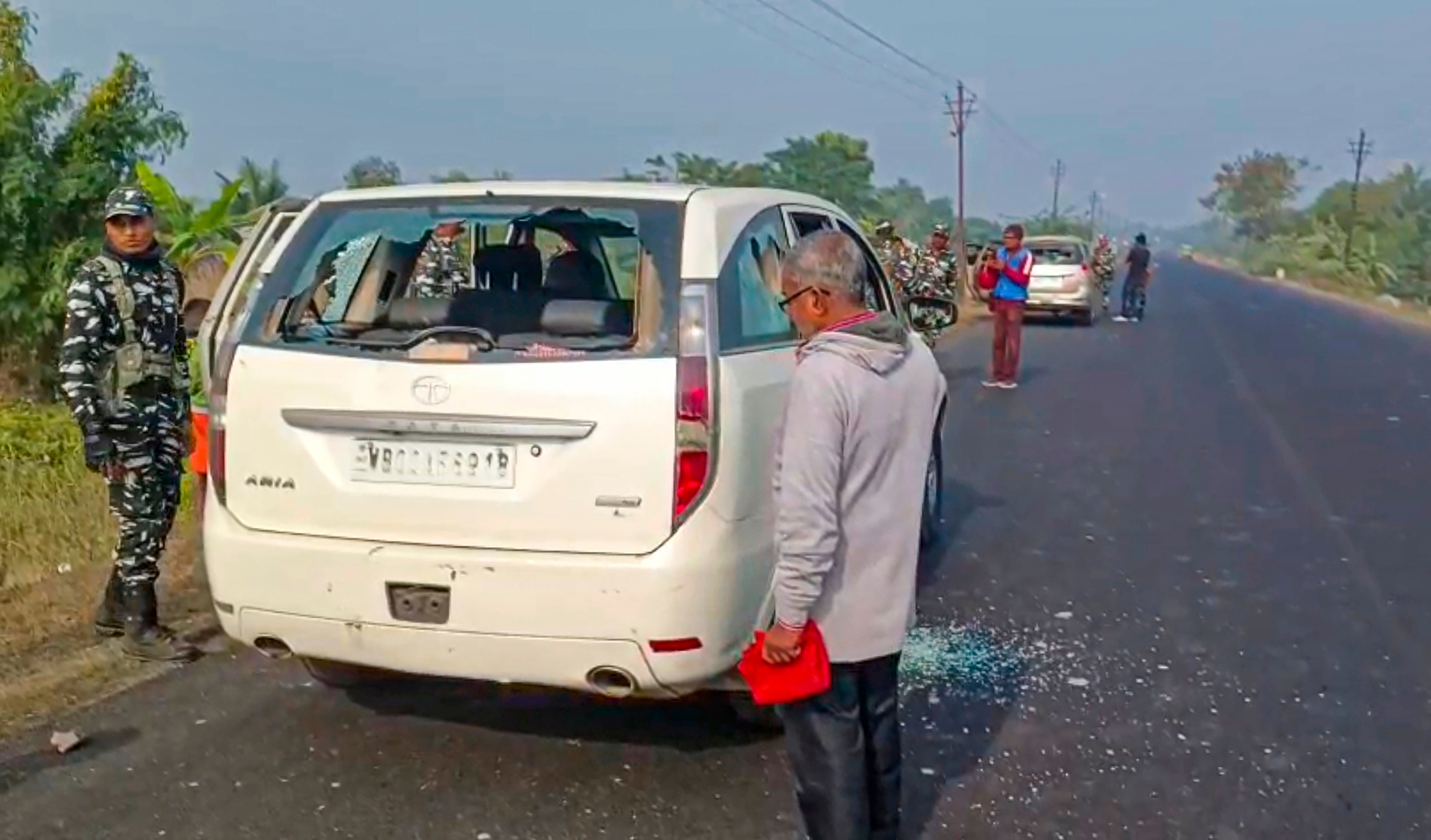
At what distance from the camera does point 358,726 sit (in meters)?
4.75

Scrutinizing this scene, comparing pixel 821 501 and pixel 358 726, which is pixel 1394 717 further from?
pixel 358 726

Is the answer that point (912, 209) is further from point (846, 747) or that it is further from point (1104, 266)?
point (846, 747)

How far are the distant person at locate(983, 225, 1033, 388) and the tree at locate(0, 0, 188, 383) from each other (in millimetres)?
10063

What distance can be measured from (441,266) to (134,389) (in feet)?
4.47

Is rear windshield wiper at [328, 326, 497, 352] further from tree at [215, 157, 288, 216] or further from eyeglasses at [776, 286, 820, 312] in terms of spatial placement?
tree at [215, 157, 288, 216]

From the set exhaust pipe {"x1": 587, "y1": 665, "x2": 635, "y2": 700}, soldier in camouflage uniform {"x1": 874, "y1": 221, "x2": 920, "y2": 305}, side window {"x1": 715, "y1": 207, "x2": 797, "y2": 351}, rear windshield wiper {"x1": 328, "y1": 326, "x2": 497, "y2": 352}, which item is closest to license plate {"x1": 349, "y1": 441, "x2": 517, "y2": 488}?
rear windshield wiper {"x1": 328, "y1": 326, "x2": 497, "y2": 352}

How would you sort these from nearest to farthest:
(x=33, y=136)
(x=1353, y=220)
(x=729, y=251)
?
(x=729, y=251), (x=33, y=136), (x=1353, y=220)

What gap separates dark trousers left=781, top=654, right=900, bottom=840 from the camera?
3.41m

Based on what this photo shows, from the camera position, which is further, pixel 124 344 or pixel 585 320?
pixel 124 344

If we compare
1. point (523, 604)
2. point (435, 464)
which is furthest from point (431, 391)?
point (523, 604)

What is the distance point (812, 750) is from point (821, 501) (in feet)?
2.30

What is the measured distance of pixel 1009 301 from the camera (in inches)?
577

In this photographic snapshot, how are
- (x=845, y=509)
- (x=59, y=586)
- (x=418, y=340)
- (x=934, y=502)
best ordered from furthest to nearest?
(x=934, y=502), (x=59, y=586), (x=418, y=340), (x=845, y=509)

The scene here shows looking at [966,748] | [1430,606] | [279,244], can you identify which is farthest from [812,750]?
[1430,606]
